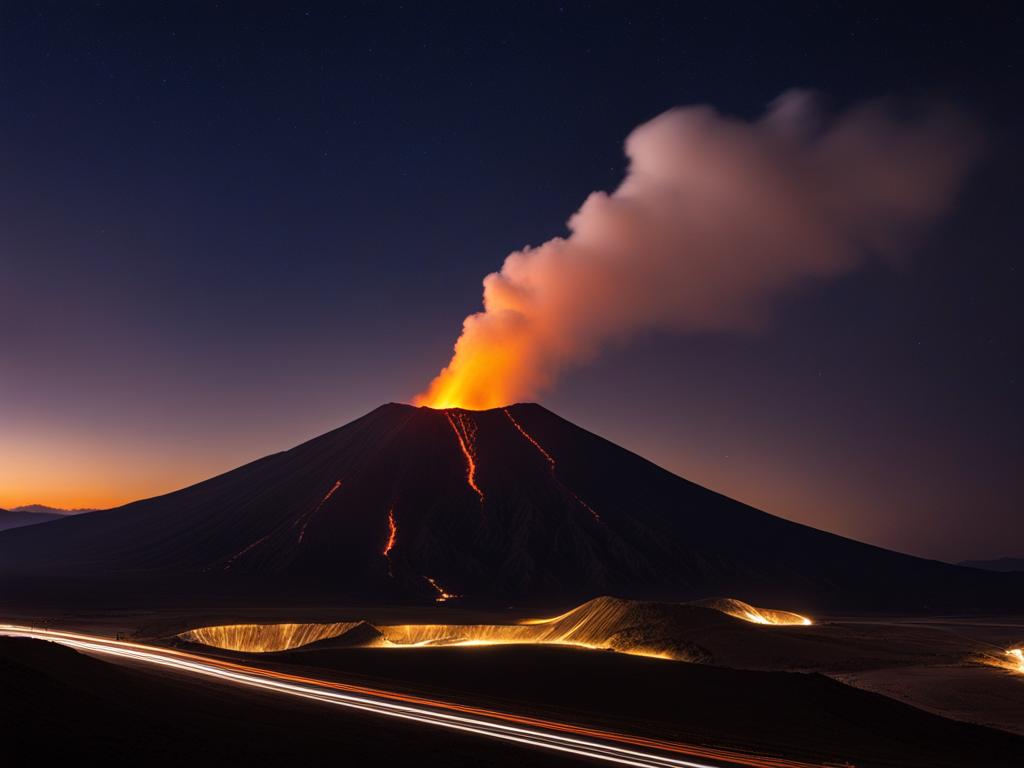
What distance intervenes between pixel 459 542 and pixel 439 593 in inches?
1033

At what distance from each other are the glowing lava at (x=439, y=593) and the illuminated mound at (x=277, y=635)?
57750 millimetres

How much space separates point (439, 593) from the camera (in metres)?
127

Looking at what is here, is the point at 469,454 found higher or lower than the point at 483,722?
higher

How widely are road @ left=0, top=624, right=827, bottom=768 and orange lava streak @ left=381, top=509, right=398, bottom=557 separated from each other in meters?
109

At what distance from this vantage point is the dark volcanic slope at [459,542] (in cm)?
13438

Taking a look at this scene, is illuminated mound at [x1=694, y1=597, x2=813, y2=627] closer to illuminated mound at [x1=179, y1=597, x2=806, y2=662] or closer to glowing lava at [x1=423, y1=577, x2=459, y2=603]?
illuminated mound at [x1=179, y1=597, x2=806, y2=662]

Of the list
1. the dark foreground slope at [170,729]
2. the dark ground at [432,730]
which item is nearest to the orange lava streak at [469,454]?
the dark ground at [432,730]

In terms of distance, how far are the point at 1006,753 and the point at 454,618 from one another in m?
64.1

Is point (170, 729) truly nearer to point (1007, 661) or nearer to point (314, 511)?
point (1007, 661)

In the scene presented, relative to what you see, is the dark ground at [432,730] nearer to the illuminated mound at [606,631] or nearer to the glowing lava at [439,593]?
the illuminated mound at [606,631]

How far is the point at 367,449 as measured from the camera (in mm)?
189375

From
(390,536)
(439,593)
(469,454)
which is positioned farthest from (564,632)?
(469,454)

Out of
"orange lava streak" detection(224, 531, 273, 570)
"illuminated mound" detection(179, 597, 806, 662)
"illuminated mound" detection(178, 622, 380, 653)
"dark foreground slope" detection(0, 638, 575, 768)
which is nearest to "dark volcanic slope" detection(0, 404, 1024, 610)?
"orange lava streak" detection(224, 531, 273, 570)

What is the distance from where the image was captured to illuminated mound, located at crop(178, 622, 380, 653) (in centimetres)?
5953
